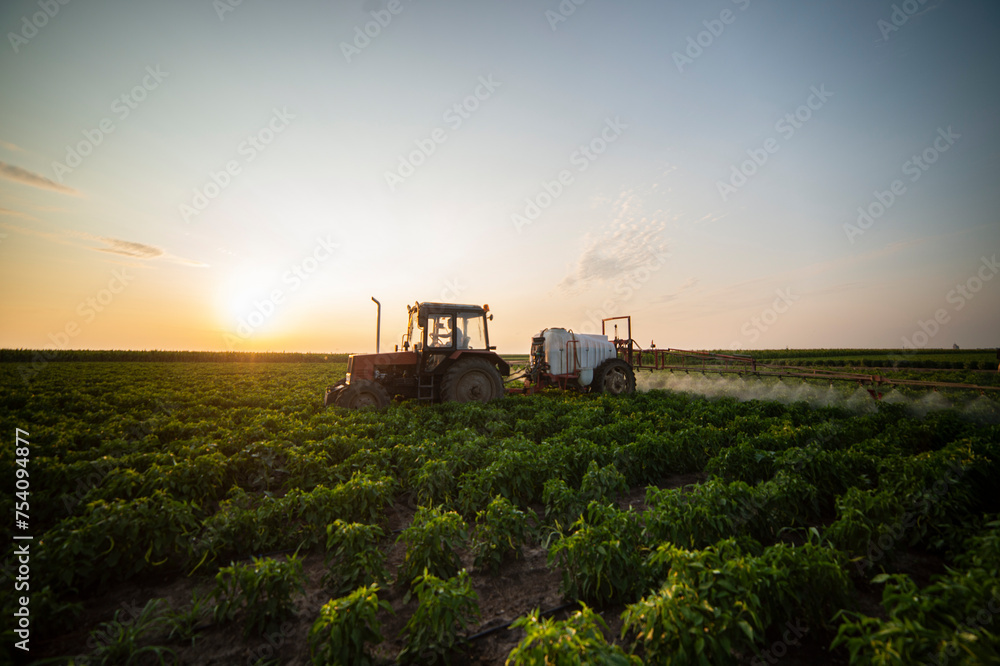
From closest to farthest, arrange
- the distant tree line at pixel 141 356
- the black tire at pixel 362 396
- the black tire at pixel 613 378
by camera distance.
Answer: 1. the black tire at pixel 362 396
2. the black tire at pixel 613 378
3. the distant tree line at pixel 141 356

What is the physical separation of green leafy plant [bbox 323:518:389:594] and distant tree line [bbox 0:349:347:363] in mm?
60581

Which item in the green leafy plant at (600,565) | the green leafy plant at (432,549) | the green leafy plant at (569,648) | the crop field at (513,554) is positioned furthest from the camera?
the green leafy plant at (432,549)

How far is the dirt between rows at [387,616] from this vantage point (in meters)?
3.20

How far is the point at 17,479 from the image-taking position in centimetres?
561

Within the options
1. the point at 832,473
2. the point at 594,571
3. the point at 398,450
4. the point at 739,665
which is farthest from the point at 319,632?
the point at 832,473

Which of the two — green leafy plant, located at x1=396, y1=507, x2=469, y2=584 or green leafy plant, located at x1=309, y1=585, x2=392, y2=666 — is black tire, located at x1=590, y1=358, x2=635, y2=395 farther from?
green leafy plant, located at x1=309, y1=585, x2=392, y2=666

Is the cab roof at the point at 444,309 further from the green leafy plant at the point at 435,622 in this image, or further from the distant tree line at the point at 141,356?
the distant tree line at the point at 141,356

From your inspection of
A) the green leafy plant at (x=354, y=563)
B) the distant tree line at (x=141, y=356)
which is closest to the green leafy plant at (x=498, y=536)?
the green leafy plant at (x=354, y=563)

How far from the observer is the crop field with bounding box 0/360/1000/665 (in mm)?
2746

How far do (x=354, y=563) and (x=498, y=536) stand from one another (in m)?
1.53

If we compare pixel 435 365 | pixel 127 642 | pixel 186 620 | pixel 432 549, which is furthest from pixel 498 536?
pixel 435 365

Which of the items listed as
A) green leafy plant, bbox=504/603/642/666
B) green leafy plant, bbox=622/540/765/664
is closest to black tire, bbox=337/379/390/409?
green leafy plant, bbox=504/603/642/666

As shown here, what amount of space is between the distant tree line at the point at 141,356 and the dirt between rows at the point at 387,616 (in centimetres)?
5987

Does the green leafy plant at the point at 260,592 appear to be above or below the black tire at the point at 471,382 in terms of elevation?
below
